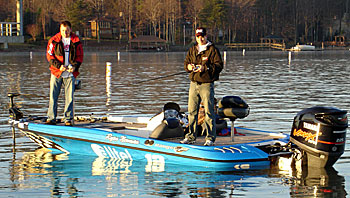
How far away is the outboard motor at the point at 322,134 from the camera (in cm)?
982

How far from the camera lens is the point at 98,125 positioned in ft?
42.7

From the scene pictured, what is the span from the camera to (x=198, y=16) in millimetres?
119875

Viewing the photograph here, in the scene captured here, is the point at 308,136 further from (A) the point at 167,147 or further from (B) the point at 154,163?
(B) the point at 154,163

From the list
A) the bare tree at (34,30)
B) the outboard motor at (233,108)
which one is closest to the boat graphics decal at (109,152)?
the outboard motor at (233,108)

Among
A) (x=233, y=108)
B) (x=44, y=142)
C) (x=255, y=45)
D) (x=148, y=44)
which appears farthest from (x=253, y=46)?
(x=233, y=108)

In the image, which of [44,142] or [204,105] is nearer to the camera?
[204,105]

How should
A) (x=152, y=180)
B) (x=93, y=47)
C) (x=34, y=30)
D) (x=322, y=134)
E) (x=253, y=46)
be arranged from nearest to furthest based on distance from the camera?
1. (x=322, y=134)
2. (x=152, y=180)
3. (x=34, y=30)
4. (x=93, y=47)
5. (x=253, y=46)

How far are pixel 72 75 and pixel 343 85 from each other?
20775 millimetres

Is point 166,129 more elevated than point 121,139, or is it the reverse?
point 166,129

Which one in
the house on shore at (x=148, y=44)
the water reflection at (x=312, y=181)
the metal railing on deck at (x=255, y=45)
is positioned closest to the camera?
the water reflection at (x=312, y=181)

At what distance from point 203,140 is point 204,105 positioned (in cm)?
103

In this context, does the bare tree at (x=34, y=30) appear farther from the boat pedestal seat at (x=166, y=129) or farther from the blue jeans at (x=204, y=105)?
the blue jeans at (x=204, y=105)

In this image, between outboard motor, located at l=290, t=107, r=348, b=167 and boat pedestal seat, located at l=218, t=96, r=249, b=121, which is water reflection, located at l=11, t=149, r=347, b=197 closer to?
outboard motor, located at l=290, t=107, r=348, b=167

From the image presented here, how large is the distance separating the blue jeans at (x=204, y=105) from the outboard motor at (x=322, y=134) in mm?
1497
